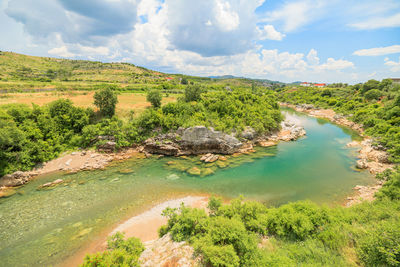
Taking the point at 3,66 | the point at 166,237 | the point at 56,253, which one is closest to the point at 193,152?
the point at 166,237

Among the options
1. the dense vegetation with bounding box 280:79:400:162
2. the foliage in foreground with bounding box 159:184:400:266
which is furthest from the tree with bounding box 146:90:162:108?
the dense vegetation with bounding box 280:79:400:162

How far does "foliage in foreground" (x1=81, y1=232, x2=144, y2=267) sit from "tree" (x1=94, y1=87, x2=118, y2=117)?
25527mm

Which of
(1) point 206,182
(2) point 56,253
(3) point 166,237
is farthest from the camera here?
(1) point 206,182

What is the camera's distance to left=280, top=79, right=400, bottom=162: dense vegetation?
26447 mm

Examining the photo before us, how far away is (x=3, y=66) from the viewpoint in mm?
60281

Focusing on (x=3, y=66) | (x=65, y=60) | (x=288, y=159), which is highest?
(x=65, y=60)

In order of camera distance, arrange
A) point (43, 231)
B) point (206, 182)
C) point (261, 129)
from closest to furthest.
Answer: point (43, 231)
point (206, 182)
point (261, 129)

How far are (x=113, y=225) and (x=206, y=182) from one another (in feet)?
34.7

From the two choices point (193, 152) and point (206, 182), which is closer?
point (206, 182)

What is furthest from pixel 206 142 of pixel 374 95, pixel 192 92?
pixel 374 95

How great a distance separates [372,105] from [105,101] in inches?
2833

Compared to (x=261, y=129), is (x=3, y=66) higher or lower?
higher

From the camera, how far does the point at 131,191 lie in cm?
1767

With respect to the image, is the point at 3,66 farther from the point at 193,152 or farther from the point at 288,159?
the point at 288,159
